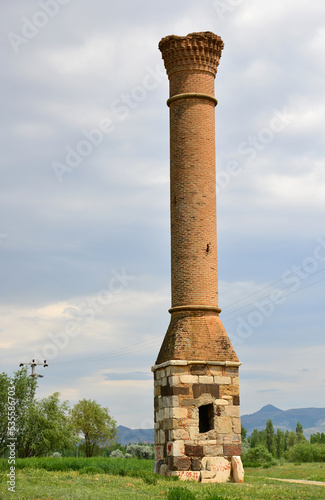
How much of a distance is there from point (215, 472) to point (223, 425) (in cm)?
126

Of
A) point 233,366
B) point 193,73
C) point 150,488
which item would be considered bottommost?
point 150,488

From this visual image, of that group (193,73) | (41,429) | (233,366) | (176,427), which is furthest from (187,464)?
(41,429)

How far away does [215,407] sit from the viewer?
54.4 feet

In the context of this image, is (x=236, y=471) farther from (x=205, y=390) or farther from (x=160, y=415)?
(x=160, y=415)

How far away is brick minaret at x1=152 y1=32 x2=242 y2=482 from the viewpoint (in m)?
16.3

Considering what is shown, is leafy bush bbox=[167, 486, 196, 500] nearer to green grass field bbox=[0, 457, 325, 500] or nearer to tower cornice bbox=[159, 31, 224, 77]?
green grass field bbox=[0, 457, 325, 500]

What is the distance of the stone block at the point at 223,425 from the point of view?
16.5 meters

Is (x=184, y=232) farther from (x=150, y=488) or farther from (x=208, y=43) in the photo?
(x=150, y=488)

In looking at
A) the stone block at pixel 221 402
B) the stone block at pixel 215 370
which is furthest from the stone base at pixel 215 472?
the stone block at pixel 215 370

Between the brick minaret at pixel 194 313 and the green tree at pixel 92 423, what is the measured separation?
29.5 meters

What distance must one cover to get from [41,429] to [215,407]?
69.8 feet

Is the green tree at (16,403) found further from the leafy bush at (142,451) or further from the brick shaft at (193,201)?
the brick shaft at (193,201)

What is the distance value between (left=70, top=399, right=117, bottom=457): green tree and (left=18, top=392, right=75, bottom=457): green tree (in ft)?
31.0

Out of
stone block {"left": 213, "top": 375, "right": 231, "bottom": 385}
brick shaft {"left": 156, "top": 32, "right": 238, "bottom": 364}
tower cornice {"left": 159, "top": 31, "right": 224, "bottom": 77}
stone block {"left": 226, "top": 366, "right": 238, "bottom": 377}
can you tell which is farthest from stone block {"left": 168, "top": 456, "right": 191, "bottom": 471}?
tower cornice {"left": 159, "top": 31, "right": 224, "bottom": 77}
